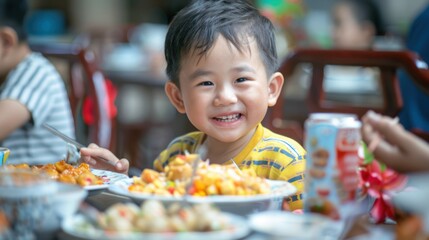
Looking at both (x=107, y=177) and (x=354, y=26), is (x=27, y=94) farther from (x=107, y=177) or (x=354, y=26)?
(x=354, y=26)

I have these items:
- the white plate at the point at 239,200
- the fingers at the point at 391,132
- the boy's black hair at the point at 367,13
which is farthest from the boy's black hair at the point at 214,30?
the boy's black hair at the point at 367,13

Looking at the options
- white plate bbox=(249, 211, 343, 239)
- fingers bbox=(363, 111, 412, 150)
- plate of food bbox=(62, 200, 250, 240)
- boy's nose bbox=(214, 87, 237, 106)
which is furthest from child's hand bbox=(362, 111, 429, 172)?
boy's nose bbox=(214, 87, 237, 106)

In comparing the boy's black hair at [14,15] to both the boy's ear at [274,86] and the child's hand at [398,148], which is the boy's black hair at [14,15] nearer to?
the boy's ear at [274,86]

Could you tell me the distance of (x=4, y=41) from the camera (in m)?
2.36

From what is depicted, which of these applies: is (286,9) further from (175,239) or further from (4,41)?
(175,239)

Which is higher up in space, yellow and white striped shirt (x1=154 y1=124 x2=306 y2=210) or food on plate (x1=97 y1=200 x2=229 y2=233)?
food on plate (x1=97 y1=200 x2=229 y2=233)

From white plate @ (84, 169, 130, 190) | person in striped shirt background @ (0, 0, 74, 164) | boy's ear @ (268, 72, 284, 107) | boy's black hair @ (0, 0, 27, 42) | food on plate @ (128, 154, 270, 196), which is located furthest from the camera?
boy's black hair @ (0, 0, 27, 42)

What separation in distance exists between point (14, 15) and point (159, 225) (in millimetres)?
1640

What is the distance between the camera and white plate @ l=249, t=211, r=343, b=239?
3.02ft

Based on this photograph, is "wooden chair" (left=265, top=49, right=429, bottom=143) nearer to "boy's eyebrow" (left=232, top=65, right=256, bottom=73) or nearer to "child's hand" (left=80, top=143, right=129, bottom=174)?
"boy's eyebrow" (left=232, top=65, right=256, bottom=73)

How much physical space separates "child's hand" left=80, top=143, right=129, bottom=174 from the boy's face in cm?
19

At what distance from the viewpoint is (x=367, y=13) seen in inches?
201

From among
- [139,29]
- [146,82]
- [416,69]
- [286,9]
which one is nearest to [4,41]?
[416,69]

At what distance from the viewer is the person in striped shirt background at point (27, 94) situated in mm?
2242
